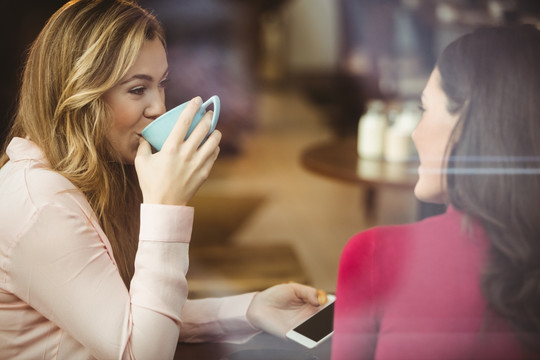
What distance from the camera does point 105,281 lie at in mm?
785

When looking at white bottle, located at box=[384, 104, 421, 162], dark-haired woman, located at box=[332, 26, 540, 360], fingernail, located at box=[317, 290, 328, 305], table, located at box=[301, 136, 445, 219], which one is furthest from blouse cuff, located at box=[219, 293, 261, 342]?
white bottle, located at box=[384, 104, 421, 162]

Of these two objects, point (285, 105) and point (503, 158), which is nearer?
point (503, 158)

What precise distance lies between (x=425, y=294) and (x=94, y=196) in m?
0.51

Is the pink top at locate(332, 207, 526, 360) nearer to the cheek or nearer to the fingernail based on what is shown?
the cheek

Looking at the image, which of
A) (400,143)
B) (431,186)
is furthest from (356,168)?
(431,186)

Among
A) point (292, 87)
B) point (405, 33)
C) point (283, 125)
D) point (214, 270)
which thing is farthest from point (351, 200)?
point (292, 87)

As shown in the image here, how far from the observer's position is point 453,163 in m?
0.78

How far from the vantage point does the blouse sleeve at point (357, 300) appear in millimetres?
782

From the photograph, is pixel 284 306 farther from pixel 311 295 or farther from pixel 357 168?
pixel 357 168

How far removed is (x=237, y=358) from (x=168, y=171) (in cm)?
31

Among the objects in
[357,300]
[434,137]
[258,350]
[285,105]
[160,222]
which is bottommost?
[285,105]

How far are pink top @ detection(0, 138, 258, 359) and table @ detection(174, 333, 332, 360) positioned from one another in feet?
0.44

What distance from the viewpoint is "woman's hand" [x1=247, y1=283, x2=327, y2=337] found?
96cm

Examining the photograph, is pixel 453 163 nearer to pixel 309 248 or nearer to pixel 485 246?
pixel 485 246
